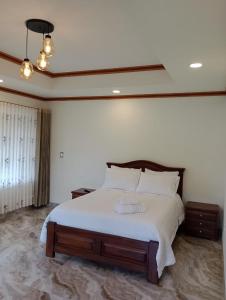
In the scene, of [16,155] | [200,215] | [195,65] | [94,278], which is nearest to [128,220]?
[94,278]

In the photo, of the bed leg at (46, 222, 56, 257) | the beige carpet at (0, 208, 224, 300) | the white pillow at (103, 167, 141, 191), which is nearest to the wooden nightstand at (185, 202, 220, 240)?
the beige carpet at (0, 208, 224, 300)

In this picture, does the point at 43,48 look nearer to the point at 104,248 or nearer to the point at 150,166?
the point at 104,248

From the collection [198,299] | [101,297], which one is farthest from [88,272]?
[198,299]

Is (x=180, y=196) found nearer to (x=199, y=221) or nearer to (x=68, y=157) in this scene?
(x=199, y=221)

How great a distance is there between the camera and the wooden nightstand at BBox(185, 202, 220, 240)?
3827 millimetres

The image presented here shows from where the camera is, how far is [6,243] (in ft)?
11.4

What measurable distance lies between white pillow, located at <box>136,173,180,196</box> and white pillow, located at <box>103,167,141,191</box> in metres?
0.13

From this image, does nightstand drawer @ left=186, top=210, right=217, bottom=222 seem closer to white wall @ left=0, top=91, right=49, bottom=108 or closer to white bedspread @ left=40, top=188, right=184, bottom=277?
white bedspread @ left=40, top=188, right=184, bottom=277

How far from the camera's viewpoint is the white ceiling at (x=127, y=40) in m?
1.74

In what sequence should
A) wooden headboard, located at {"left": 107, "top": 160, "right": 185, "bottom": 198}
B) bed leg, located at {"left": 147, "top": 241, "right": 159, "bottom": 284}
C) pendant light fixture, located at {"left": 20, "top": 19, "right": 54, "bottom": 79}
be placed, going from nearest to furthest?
pendant light fixture, located at {"left": 20, "top": 19, "right": 54, "bottom": 79}
bed leg, located at {"left": 147, "top": 241, "right": 159, "bottom": 284}
wooden headboard, located at {"left": 107, "top": 160, "right": 185, "bottom": 198}

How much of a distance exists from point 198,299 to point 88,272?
1169mm

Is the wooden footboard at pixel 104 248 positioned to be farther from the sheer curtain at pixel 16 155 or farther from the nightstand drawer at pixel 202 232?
the sheer curtain at pixel 16 155

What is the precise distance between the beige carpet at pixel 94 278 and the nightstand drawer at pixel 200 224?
34 cm

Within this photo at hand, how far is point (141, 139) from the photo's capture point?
4.73 meters
